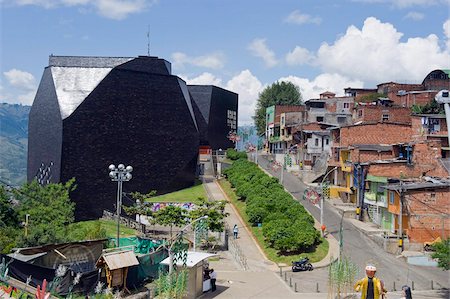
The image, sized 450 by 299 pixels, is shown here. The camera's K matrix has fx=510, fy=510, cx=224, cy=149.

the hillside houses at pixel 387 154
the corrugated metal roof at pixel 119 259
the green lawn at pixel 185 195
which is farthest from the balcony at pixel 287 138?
the corrugated metal roof at pixel 119 259

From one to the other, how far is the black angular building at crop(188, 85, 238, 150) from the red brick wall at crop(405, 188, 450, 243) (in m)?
40.1

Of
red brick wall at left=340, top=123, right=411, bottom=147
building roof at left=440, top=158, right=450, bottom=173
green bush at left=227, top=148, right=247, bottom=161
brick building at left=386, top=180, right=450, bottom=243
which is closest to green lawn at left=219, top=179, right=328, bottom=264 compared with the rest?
brick building at left=386, top=180, right=450, bottom=243

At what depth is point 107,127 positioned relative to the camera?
152ft

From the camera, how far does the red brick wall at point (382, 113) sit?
58.5 m

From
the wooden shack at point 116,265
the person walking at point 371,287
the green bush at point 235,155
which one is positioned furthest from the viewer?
the green bush at point 235,155

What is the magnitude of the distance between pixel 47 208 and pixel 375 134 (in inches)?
1214

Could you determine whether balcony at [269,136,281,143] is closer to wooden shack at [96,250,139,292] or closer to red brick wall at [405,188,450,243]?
red brick wall at [405,188,450,243]

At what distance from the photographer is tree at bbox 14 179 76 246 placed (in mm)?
28655

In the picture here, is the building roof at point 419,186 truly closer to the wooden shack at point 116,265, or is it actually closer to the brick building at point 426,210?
the brick building at point 426,210

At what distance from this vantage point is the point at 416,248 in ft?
110

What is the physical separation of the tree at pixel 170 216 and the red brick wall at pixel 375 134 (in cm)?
2006

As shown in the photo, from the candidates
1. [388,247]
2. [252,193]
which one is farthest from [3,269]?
[252,193]

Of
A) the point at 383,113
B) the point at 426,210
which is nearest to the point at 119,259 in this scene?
the point at 426,210

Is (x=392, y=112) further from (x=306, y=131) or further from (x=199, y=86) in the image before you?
(x=199, y=86)
